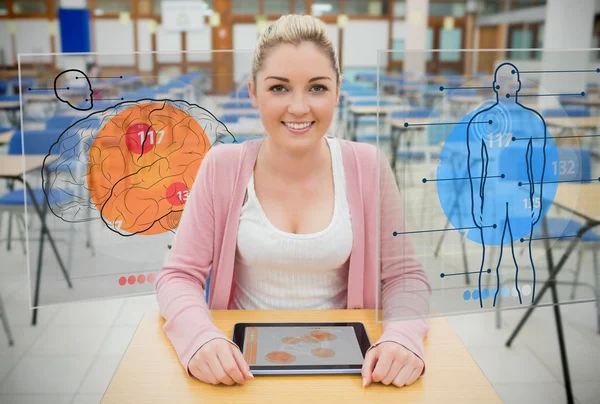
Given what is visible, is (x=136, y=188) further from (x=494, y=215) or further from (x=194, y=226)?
(x=494, y=215)

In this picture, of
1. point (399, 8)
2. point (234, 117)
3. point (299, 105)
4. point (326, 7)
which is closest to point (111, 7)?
point (326, 7)

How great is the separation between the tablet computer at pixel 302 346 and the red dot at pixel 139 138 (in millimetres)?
559

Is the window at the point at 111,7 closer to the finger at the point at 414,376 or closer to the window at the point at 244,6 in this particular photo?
the window at the point at 244,6

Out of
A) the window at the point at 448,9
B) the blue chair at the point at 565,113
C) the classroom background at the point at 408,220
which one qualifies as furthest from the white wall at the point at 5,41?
the blue chair at the point at 565,113

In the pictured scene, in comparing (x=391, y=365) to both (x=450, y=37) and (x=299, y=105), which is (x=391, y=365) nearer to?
(x=299, y=105)

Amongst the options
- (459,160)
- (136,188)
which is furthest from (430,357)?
(136,188)

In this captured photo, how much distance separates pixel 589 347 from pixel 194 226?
8.19 feet

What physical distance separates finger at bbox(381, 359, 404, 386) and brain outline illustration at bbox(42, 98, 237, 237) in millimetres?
751

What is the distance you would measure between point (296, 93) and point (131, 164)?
0.51 metres

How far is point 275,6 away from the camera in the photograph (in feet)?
42.7

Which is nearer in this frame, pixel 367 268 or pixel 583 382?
pixel 367 268

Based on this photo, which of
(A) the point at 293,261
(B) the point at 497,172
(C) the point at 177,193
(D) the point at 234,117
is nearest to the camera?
(B) the point at 497,172

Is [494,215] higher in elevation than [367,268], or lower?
higher

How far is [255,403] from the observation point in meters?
1.06
